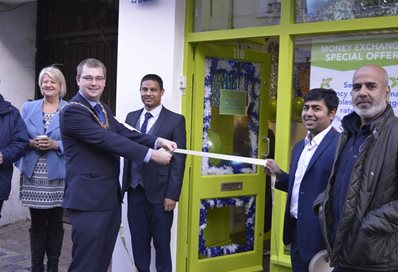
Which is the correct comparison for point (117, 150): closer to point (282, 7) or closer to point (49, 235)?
point (49, 235)

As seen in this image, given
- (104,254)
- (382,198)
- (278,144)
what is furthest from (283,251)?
(382,198)

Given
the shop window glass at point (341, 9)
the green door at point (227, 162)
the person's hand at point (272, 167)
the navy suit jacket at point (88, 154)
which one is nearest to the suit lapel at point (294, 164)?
the person's hand at point (272, 167)

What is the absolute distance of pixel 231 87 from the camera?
549cm

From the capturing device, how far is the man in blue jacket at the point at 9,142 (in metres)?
4.43

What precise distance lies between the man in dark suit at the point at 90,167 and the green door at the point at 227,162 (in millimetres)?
1537

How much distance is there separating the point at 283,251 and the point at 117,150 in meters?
1.89

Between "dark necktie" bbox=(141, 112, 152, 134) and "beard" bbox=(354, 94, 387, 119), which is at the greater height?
"beard" bbox=(354, 94, 387, 119)

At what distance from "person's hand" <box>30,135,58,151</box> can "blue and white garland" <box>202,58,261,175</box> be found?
1.52 m

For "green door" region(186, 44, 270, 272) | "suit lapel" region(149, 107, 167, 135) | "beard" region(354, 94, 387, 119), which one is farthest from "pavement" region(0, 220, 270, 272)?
"beard" region(354, 94, 387, 119)

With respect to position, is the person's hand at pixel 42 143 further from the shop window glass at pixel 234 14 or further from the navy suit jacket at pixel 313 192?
the navy suit jacket at pixel 313 192

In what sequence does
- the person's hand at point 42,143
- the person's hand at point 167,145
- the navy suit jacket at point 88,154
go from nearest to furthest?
1. the navy suit jacket at point 88,154
2. the person's hand at point 167,145
3. the person's hand at point 42,143

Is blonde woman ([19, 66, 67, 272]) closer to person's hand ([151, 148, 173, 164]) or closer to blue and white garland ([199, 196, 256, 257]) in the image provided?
person's hand ([151, 148, 173, 164])

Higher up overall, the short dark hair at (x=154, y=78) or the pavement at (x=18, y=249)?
the short dark hair at (x=154, y=78)

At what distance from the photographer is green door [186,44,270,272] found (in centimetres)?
527
